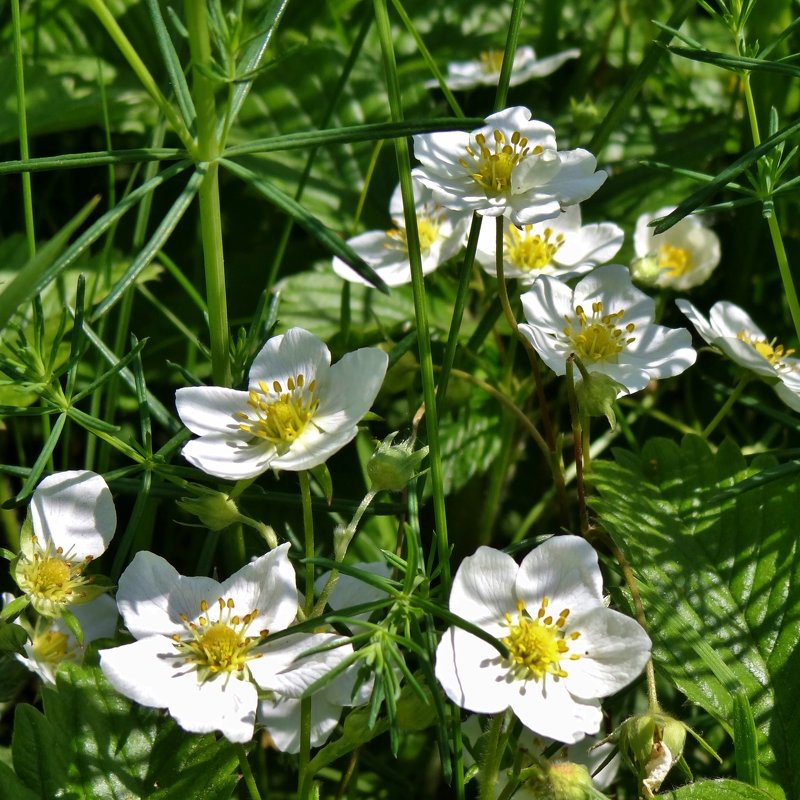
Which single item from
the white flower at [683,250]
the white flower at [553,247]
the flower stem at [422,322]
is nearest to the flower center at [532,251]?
the white flower at [553,247]

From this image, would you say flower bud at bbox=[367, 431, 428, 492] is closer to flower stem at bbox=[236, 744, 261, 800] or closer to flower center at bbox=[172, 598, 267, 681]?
flower center at bbox=[172, 598, 267, 681]

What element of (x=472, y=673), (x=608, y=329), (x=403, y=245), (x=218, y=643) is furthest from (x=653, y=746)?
(x=403, y=245)

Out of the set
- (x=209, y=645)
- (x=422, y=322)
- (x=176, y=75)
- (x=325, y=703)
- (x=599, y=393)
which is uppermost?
(x=176, y=75)

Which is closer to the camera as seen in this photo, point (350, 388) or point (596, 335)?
point (350, 388)

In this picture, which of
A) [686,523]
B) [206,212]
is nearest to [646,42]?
[686,523]

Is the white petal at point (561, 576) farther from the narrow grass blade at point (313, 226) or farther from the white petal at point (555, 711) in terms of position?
the narrow grass blade at point (313, 226)

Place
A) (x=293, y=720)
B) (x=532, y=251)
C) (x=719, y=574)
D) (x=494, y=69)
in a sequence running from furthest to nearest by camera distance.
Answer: (x=494, y=69) < (x=532, y=251) < (x=719, y=574) < (x=293, y=720)

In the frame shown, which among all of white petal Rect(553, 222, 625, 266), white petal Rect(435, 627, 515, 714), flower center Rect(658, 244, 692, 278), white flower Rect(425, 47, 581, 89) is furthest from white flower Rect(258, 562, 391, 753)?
white flower Rect(425, 47, 581, 89)

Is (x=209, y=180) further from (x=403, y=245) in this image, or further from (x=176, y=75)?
(x=403, y=245)
